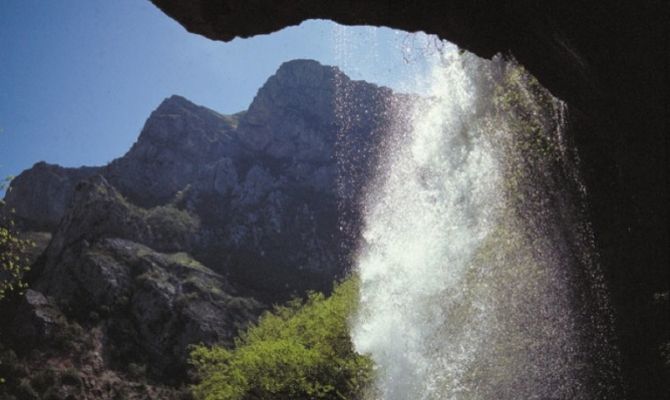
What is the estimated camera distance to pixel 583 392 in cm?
1415

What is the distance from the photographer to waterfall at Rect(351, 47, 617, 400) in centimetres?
1373

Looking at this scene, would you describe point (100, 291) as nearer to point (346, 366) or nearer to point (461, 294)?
point (346, 366)

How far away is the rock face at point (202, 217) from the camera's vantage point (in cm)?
7606

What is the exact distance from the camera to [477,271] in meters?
19.0

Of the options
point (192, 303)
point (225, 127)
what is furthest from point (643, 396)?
point (225, 127)

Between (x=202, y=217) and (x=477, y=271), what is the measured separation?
111580 millimetres

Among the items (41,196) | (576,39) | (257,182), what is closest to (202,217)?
(257,182)

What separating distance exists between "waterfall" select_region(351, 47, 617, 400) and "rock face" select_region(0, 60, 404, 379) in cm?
5764

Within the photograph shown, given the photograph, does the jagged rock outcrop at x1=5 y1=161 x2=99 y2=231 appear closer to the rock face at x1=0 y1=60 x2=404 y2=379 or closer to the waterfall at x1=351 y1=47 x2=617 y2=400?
the rock face at x1=0 y1=60 x2=404 y2=379

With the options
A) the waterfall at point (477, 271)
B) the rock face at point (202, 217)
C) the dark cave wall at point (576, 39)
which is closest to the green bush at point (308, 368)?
the waterfall at point (477, 271)

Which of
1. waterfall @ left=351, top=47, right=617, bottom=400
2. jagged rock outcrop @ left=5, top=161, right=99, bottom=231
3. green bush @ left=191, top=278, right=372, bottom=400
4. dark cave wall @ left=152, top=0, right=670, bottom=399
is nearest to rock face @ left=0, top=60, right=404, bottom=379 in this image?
jagged rock outcrop @ left=5, top=161, right=99, bottom=231

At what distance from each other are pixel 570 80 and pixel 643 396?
9.39m

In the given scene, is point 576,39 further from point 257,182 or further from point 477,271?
point 257,182

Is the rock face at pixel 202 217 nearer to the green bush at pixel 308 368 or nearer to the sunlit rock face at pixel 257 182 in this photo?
the sunlit rock face at pixel 257 182
